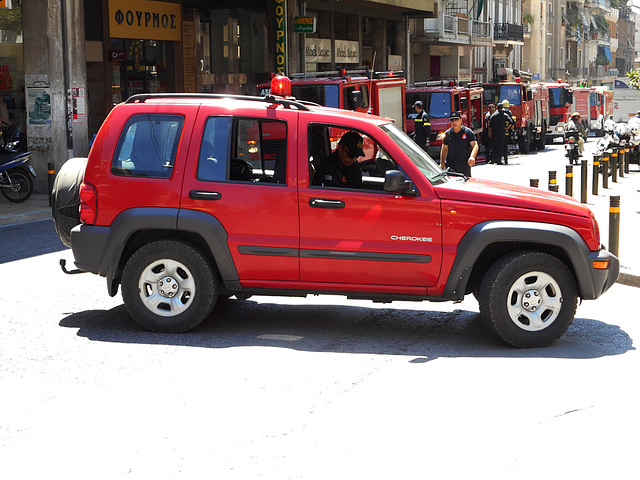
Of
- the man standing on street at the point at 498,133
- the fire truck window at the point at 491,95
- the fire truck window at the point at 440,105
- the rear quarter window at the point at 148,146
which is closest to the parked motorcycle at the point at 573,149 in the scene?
the man standing on street at the point at 498,133

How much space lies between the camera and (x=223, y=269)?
7551mm

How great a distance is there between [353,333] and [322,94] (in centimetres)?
1385

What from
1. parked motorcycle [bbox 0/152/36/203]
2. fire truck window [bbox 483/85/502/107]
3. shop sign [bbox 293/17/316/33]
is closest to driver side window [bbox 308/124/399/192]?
parked motorcycle [bbox 0/152/36/203]

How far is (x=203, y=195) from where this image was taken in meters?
7.49

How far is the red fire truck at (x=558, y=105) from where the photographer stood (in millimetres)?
45938

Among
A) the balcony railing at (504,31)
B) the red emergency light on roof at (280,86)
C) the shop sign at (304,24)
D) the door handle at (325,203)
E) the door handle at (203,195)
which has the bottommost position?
the door handle at (325,203)

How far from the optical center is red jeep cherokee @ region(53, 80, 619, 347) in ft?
Answer: 23.8

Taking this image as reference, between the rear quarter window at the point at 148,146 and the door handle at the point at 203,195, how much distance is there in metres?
0.25

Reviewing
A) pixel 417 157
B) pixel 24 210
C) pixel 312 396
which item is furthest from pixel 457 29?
pixel 312 396

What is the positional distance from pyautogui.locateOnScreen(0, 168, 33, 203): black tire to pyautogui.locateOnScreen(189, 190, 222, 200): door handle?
1112cm

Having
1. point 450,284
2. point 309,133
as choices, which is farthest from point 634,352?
point 309,133

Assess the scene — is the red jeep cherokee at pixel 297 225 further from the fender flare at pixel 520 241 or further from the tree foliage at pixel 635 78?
the tree foliage at pixel 635 78

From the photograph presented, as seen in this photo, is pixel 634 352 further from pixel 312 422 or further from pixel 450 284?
pixel 312 422

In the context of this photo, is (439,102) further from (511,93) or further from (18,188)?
(18,188)
